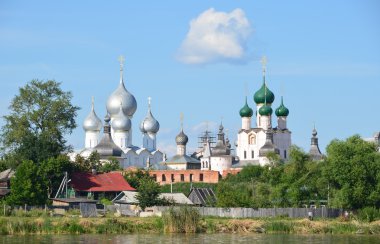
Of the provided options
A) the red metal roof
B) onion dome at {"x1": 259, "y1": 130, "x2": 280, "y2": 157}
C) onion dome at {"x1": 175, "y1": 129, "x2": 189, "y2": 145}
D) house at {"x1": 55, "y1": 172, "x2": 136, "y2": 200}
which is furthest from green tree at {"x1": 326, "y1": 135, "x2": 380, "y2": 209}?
onion dome at {"x1": 175, "y1": 129, "x2": 189, "y2": 145}

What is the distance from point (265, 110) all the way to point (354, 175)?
52.6 m

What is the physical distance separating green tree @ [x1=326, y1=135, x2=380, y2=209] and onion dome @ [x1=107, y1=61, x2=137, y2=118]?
61.4 metres

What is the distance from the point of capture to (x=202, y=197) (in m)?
67.8

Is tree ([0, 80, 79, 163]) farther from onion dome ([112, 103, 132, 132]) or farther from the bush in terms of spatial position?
onion dome ([112, 103, 132, 132])

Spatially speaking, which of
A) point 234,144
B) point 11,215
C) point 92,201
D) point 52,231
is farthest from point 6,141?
point 234,144

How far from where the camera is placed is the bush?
5075cm

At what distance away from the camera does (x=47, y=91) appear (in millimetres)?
67938

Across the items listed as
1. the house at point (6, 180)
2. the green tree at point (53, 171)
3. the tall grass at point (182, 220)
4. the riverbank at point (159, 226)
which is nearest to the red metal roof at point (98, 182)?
the green tree at point (53, 171)

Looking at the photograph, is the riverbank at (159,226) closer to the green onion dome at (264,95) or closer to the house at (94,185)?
the house at (94,185)

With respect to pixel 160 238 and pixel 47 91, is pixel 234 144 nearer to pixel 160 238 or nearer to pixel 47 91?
pixel 47 91

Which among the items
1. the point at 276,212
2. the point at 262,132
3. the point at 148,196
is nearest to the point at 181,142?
the point at 262,132

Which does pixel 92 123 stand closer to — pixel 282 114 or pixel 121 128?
pixel 121 128

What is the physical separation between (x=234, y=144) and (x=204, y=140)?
5.01 m

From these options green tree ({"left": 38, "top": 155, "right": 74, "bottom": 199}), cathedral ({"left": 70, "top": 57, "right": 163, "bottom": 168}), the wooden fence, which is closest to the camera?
the wooden fence
